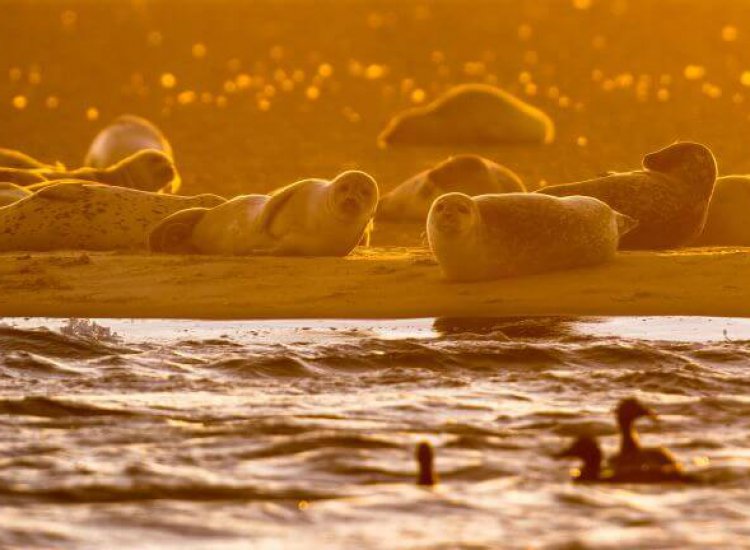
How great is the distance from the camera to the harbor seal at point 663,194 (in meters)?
14.1

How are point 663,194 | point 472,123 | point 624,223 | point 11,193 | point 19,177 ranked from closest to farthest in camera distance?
point 624,223 → point 663,194 → point 11,193 → point 19,177 → point 472,123

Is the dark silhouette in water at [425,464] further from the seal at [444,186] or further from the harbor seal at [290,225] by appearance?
the seal at [444,186]

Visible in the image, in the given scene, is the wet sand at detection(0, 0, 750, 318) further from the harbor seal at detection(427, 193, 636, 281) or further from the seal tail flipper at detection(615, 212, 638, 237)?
the seal tail flipper at detection(615, 212, 638, 237)

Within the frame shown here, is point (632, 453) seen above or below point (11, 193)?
below

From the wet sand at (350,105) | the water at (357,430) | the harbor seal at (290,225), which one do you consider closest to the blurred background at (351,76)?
the wet sand at (350,105)

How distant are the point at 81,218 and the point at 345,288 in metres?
2.94

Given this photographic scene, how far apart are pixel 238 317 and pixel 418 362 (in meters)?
1.88

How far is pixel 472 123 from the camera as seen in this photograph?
22.4 m


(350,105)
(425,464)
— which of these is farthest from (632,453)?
(350,105)

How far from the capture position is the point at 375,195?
541 inches

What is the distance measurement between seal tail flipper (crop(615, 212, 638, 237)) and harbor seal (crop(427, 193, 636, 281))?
0.16 m

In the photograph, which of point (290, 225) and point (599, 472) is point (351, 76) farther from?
point (599, 472)

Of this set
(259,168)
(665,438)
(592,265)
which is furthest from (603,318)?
(259,168)

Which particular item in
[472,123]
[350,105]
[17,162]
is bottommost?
[17,162]
